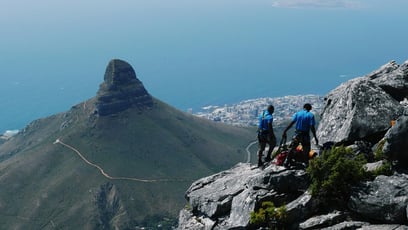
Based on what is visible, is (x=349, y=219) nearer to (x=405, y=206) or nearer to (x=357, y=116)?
(x=405, y=206)

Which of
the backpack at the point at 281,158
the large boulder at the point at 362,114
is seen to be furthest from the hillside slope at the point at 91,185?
the backpack at the point at 281,158

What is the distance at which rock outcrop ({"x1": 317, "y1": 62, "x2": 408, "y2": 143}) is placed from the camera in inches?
939

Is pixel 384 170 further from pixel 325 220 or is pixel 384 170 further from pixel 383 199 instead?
pixel 325 220

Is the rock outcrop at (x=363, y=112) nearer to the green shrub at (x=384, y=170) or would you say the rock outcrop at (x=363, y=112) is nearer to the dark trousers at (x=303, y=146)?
the dark trousers at (x=303, y=146)

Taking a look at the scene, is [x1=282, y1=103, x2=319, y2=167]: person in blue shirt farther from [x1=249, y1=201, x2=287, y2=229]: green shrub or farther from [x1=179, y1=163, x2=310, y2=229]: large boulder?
[x1=249, y1=201, x2=287, y2=229]: green shrub

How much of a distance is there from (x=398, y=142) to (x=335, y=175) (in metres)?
2.90

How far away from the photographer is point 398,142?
19.7 metres

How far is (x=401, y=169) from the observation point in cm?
2022

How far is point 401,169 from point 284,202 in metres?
5.25

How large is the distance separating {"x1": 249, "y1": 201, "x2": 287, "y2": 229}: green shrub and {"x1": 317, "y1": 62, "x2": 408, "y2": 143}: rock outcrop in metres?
5.41

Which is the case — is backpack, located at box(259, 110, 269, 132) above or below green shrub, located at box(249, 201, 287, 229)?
above

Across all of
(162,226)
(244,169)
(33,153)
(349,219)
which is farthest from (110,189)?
(349,219)

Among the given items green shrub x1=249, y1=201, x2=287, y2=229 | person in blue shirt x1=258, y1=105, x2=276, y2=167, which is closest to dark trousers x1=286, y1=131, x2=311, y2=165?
person in blue shirt x1=258, y1=105, x2=276, y2=167

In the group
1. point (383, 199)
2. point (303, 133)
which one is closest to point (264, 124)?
point (303, 133)
